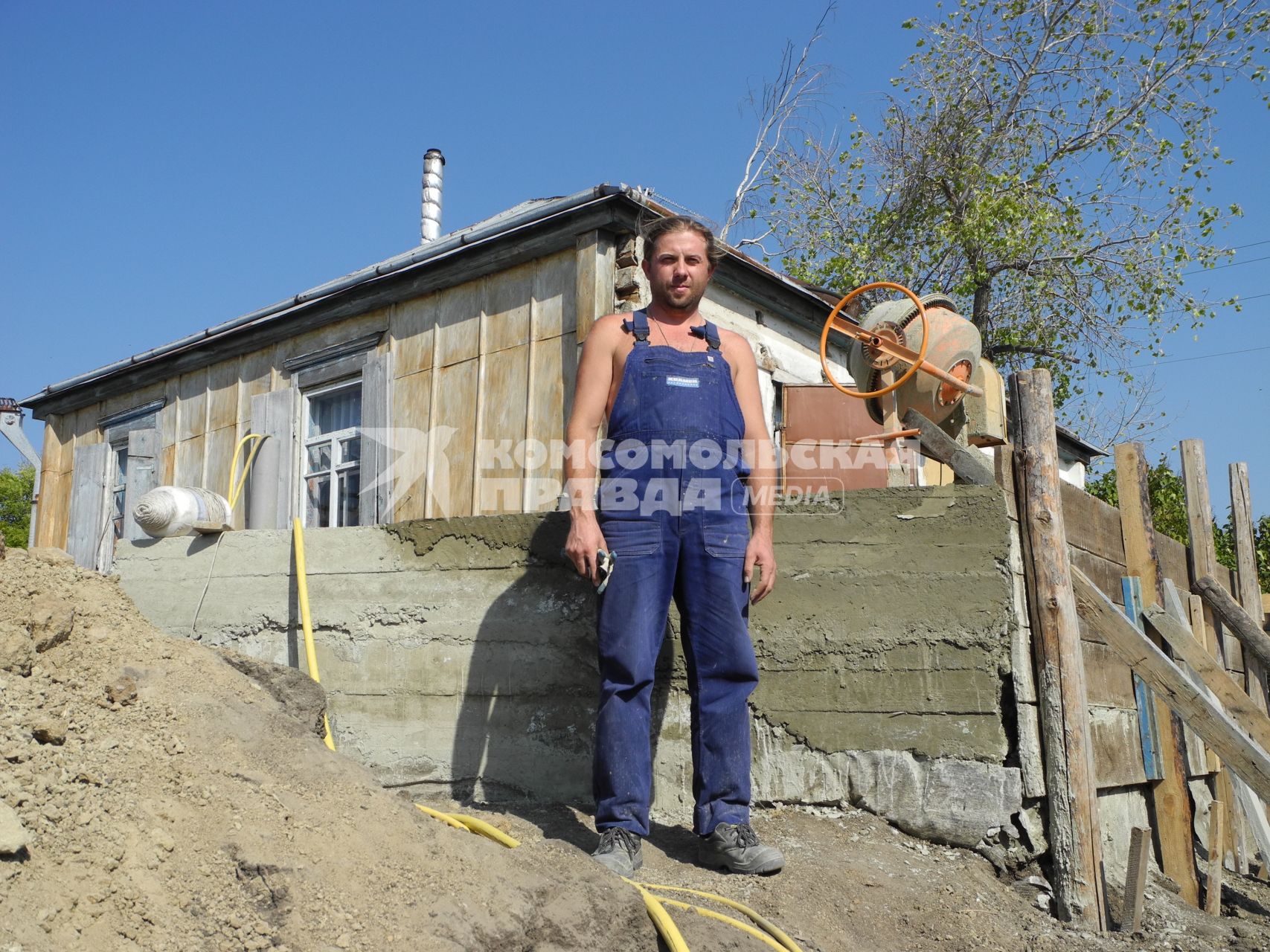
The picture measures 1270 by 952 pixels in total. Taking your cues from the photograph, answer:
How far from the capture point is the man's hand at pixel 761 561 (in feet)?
12.1

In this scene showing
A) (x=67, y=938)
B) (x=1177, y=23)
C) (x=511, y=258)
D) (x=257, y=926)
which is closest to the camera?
(x=67, y=938)

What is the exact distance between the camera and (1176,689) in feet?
13.9

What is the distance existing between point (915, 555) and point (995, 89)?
51.1ft

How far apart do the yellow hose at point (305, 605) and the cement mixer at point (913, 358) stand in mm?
2713

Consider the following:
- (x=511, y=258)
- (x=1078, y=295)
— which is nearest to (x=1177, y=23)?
(x=1078, y=295)

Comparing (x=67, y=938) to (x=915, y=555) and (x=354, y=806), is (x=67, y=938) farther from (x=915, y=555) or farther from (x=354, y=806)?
(x=915, y=555)

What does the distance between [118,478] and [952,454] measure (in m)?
10.3

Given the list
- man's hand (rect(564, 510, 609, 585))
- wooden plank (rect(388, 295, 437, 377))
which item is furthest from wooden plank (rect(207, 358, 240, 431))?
man's hand (rect(564, 510, 609, 585))

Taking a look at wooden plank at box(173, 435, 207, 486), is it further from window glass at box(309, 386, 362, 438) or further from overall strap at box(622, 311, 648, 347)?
overall strap at box(622, 311, 648, 347)

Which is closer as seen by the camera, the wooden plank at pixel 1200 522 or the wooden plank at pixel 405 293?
the wooden plank at pixel 1200 522

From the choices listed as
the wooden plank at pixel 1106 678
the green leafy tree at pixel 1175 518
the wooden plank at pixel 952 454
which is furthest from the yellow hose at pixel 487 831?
the green leafy tree at pixel 1175 518

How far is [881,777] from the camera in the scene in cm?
408

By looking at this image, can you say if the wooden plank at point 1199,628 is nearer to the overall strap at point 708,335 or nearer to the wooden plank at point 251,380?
the overall strap at point 708,335

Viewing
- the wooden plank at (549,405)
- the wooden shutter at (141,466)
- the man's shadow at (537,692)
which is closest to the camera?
the man's shadow at (537,692)
